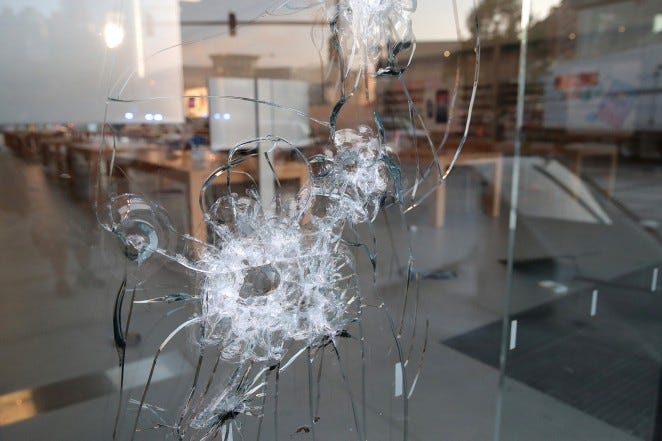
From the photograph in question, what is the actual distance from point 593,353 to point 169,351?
1.62 meters

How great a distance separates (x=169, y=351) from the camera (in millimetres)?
1481

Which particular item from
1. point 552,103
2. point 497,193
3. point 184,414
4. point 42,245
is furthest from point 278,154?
point 552,103

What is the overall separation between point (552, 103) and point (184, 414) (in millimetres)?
5799

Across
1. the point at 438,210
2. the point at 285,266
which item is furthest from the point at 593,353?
the point at 438,210

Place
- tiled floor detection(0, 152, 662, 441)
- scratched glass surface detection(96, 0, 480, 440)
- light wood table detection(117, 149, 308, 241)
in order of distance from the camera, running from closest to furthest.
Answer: scratched glass surface detection(96, 0, 480, 440) < light wood table detection(117, 149, 308, 241) < tiled floor detection(0, 152, 662, 441)

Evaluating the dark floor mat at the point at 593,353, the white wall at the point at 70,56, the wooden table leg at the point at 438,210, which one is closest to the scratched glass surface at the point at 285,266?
the white wall at the point at 70,56

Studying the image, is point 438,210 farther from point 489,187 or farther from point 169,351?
point 169,351

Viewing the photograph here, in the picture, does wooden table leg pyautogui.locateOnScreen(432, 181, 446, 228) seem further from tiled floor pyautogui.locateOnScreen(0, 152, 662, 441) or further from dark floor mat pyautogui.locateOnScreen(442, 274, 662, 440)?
dark floor mat pyautogui.locateOnScreen(442, 274, 662, 440)

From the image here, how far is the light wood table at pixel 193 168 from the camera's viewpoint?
48.9 inches

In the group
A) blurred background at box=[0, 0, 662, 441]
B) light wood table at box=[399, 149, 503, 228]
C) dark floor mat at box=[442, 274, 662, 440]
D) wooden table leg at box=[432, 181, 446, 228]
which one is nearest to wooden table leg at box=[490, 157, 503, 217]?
light wood table at box=[399, 149, 503, 228]

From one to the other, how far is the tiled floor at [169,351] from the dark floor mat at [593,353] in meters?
0.02

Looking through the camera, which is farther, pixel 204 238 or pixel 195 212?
pixel 195 212

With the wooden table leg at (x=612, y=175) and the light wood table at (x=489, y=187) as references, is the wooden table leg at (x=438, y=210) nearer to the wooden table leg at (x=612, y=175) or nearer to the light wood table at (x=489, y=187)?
the light wood table at (x=489, y=187)

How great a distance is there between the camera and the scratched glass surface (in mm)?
1132
